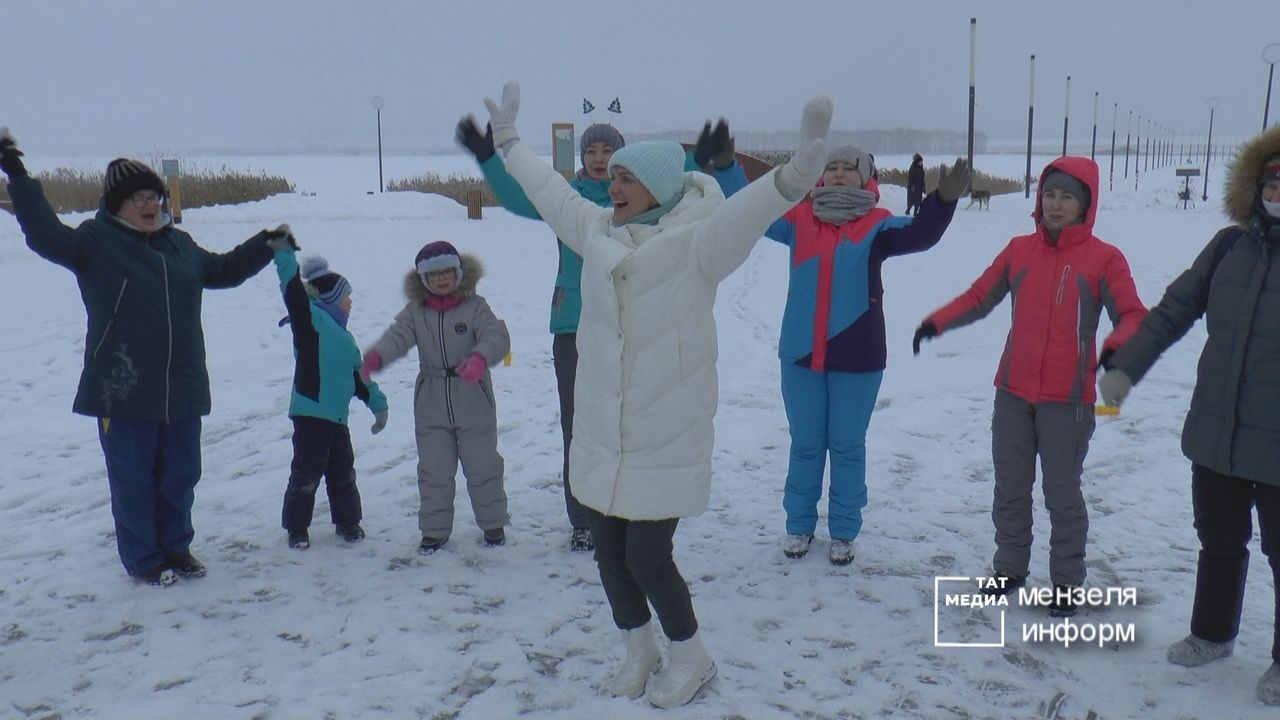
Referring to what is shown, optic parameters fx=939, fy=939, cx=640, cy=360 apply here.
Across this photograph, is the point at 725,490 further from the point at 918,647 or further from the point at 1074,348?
the point at 1074,348

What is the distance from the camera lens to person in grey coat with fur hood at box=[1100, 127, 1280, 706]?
3.14 meters

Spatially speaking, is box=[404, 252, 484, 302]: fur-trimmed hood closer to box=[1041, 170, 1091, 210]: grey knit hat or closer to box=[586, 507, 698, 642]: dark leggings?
box=[586, 507, 698, 642]: dark leggings

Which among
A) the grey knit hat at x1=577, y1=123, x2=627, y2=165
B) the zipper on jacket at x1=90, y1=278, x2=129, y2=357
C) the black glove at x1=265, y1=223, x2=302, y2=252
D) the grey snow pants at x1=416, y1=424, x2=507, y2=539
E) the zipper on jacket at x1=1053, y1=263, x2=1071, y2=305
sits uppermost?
the grey knit hat at x1=577, y1=123, x2=627, y2=165

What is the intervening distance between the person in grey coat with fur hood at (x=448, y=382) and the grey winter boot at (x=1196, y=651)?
9.66 feet

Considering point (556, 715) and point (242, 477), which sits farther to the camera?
point (242, 477)

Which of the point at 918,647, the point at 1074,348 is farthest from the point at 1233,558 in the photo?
the point at 918,647

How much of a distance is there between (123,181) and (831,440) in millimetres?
3315

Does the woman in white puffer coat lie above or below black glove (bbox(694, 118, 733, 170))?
below

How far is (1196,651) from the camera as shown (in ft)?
11.3

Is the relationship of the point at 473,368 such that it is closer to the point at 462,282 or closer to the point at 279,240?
the point at 462,282

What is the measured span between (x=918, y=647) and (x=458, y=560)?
2149mm

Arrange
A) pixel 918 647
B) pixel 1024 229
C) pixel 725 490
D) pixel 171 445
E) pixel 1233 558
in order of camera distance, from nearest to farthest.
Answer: pixel 1233 558, pixel 918 647, pixel 171 445, pixel 725 490, pixel 1024 229

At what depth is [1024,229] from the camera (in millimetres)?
21141

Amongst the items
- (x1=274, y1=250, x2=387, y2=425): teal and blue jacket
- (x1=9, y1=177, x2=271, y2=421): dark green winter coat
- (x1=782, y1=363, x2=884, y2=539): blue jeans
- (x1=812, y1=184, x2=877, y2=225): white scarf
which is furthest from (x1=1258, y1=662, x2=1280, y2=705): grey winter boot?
(x1=9, y1=177, x2=271, y2=421): dark green winter coat
